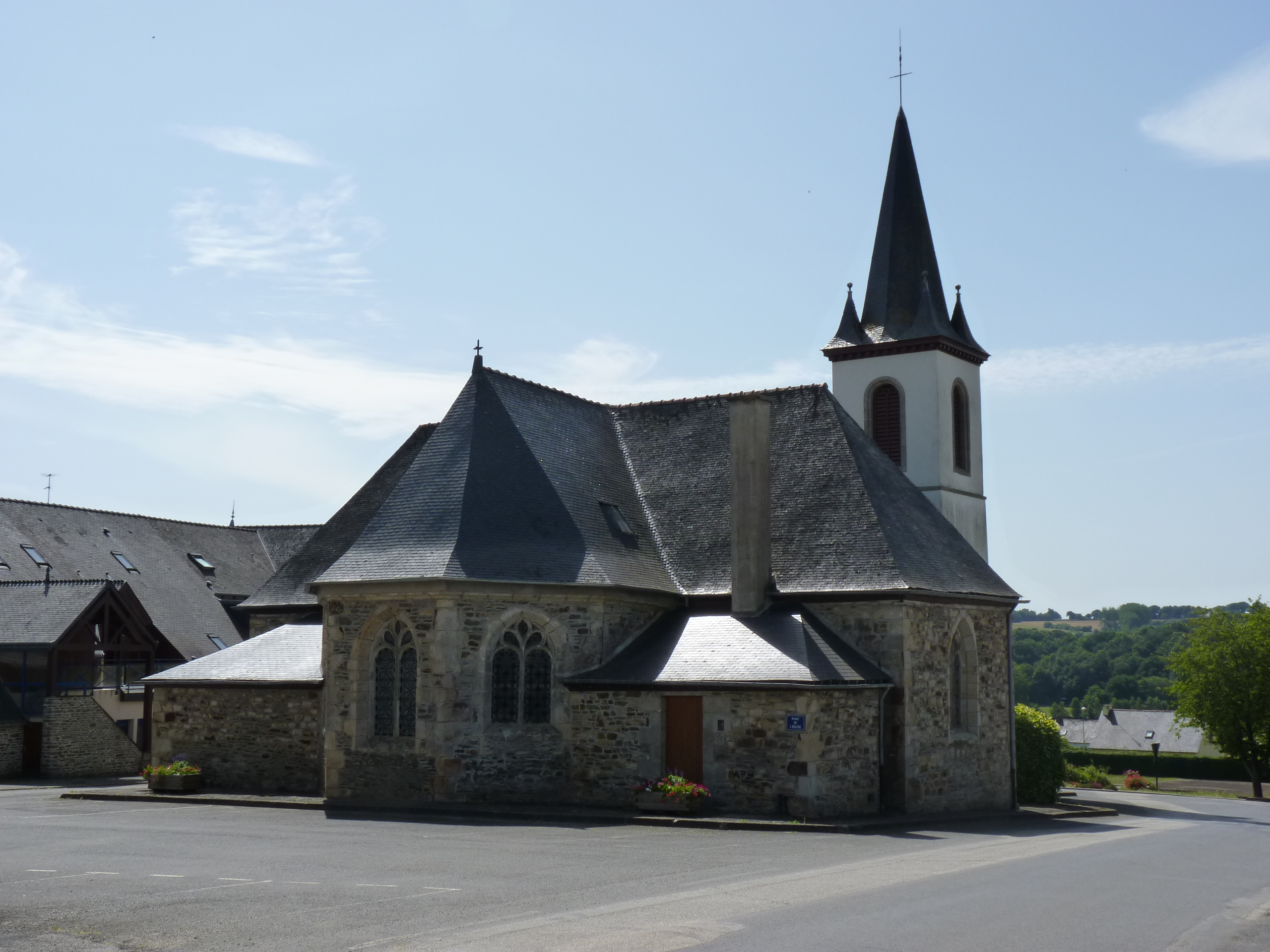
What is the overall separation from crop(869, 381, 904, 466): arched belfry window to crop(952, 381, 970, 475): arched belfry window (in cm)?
151

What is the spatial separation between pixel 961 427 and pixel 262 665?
19.0 meters

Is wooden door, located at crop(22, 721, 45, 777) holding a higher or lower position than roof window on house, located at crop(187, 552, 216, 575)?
lower

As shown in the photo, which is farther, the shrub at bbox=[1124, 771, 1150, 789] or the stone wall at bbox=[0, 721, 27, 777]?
the shrub at bbox=[1124, 771, 1150, 789]

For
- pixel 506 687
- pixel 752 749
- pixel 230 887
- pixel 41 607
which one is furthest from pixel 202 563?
pixel 230 887

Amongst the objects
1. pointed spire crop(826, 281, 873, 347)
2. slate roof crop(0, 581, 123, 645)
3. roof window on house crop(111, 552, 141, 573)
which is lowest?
slate roof crop(0, 581, 123, 645)

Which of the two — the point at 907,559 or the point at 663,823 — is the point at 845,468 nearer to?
the point at 907,559

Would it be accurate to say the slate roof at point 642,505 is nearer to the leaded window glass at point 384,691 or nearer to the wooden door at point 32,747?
the leaded window glass at point 384,691

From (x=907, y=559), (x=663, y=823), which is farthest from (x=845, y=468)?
(x=663, y=823)

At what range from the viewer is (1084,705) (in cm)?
14150

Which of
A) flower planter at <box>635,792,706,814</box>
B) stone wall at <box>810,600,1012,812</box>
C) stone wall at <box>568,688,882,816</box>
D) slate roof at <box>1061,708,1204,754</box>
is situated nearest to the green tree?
stone wall at <box>810,600,1012,812</box>

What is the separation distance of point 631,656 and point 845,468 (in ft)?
19.4

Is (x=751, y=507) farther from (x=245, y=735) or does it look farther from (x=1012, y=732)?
(x=245, y=735)

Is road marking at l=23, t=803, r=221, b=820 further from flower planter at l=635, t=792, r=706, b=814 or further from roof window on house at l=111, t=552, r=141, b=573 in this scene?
roof window on house at l=111, t=552, r=141, b=573

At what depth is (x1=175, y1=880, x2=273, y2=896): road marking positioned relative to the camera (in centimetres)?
1209
